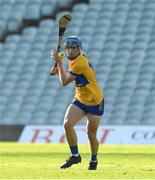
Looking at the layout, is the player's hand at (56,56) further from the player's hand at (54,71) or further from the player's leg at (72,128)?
the player's leg at (72,128)

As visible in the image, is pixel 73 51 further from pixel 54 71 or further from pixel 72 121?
pixel 72 121

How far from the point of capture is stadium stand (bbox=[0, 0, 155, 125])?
25.8 meters

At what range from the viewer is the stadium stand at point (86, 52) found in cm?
2580

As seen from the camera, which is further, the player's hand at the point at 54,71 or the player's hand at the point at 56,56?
the player's hand at the point at 54,71

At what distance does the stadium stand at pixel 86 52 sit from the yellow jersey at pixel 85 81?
44.6 ft

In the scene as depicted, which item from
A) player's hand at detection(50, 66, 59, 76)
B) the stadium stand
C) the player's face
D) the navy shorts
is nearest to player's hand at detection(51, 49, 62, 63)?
the player's face

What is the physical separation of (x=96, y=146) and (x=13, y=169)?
1158 millimetres

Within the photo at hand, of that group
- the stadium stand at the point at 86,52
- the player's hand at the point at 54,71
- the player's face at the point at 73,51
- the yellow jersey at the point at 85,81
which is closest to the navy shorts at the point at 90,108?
the yellow jersey at the point at 85,81

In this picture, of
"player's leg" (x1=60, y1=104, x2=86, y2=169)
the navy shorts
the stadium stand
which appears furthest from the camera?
→ the stadium stand

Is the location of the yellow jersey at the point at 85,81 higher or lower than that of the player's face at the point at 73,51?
lower

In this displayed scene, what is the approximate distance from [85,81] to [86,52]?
17.4m

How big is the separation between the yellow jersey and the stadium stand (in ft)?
44.6

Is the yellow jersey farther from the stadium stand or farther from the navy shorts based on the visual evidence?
the stadium stand

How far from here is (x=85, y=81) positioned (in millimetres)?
10953
